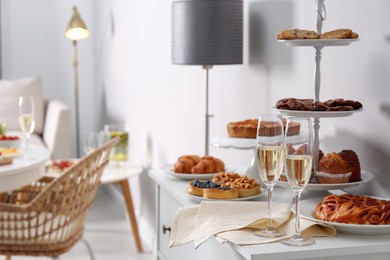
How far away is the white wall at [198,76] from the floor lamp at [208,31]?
0.14m

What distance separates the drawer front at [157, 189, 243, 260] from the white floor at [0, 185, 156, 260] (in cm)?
181

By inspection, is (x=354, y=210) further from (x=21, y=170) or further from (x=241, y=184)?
(x=21, y=170)

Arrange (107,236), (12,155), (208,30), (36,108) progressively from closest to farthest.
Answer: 1. (208,30)
2. (12,155)
3. (107,236)
4. (36,108)

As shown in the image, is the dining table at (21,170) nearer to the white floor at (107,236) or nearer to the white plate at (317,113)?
the white floor at (107,236)

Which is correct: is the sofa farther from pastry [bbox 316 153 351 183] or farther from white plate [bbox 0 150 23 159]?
pastry [bbox 316 153 351 183]

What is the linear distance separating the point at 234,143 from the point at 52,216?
1086mm

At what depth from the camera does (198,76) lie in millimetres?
3629

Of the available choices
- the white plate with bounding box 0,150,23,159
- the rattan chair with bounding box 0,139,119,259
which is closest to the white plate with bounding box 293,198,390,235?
the rattan chair with bounding box 0,139,119,259

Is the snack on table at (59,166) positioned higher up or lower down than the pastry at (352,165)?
lower down

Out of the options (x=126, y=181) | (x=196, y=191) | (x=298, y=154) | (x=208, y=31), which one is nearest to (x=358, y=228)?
(x=298, y=154)

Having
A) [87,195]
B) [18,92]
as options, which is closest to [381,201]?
[87,195]

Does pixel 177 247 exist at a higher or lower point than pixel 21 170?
lower

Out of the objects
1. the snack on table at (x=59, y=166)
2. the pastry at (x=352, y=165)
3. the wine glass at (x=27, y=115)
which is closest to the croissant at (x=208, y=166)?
the pastry at (x=352, y=165)

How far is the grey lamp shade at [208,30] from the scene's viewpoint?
2.74 meters
